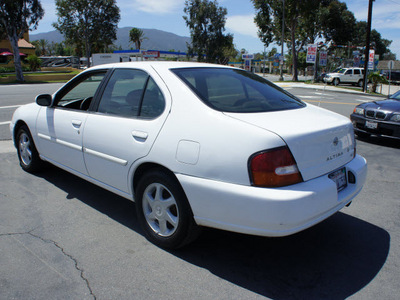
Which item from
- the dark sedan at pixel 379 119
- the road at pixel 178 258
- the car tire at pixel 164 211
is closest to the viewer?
the road at pixel 178 258

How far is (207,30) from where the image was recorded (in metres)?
60.8

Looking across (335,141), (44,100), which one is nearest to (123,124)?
(44,100)

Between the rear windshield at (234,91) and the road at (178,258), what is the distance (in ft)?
4.07

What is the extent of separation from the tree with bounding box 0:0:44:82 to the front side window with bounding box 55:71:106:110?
1250 inches

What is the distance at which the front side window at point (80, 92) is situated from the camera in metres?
4.07

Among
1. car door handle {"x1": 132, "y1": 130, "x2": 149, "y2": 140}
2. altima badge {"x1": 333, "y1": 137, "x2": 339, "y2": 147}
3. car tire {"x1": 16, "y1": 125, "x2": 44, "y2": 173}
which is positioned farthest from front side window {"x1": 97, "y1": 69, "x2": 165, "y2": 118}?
car tire {"x1": 16, "y1": 125, "x2": 44, "y2": 173}

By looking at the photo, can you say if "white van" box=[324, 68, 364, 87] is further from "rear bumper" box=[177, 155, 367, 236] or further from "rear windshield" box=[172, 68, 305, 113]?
"rear bumper" box=[177, 155, 367, 236]

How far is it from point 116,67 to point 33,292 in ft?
7.31

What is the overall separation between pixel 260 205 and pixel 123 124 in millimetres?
1511

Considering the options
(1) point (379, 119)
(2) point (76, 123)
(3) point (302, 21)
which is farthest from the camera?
(3) point (302, 21)

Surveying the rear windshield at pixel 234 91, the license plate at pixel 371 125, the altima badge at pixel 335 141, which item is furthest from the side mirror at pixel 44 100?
the license plate at pixel 371 125

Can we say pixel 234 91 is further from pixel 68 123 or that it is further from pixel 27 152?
pixel 27 152

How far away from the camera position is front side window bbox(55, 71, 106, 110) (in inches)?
160

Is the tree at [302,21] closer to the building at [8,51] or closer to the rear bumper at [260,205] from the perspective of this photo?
the building at [8,51]
